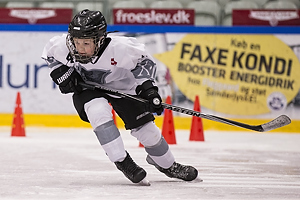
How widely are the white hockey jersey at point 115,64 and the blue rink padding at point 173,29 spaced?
5.31 meters

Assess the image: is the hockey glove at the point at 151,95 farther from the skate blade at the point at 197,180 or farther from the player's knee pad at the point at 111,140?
the skate blade at the point at 197,180

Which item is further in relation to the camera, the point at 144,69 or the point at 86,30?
the point at 144,69

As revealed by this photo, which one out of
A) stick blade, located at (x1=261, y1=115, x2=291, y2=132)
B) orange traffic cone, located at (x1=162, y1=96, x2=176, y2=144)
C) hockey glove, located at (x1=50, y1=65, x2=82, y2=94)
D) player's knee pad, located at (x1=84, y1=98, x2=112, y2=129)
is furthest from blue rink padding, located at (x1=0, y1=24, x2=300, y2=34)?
player's knee pad, located at (x1=84, y1=98, x2=112, y2=129)

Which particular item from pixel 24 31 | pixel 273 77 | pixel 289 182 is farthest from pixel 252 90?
pixel 289 182

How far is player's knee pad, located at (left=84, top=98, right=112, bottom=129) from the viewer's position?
3652 mm

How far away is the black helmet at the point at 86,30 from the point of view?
3.60 metres

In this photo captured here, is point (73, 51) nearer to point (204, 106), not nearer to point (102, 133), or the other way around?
point (102, 133)

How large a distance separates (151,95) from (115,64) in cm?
30

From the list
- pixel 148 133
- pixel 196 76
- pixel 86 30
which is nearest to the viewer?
pixel 86 30

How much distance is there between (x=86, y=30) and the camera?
3594 millimetres

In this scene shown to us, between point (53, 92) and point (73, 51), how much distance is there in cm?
546

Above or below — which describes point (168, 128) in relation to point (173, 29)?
below

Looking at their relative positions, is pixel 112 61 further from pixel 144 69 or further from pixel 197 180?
pixel 197 180

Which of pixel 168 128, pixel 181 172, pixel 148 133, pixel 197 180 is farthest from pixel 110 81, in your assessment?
pixel 168 128
